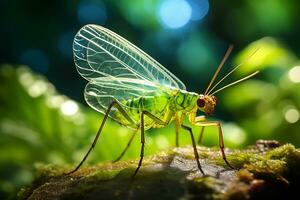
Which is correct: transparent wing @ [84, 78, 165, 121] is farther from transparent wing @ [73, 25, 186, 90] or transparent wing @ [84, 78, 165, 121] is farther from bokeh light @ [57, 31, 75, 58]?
bokeh light @ [57, 31, 75, 58]

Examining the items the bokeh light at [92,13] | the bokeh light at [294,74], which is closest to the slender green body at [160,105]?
the bokeh light at [294,74]

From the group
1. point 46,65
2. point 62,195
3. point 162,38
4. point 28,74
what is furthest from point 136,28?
point 62,195

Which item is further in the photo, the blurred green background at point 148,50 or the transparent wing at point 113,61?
the blurred green background at point 148,50

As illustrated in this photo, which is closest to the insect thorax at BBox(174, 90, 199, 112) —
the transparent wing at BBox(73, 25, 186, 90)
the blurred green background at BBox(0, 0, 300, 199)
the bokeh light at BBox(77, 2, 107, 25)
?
the transparent wing at BBox(73, 25, 186, 90)

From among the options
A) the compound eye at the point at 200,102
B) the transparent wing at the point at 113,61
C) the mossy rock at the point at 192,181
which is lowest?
the mossy rock at the point at 192,181

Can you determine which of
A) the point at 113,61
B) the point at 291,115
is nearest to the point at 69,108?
the point at 113,61

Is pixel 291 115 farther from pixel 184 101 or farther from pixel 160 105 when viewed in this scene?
pixel 160 105

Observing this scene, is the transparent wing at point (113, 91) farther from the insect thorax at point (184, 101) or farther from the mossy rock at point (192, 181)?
the mossy rock at point (192, 181)
